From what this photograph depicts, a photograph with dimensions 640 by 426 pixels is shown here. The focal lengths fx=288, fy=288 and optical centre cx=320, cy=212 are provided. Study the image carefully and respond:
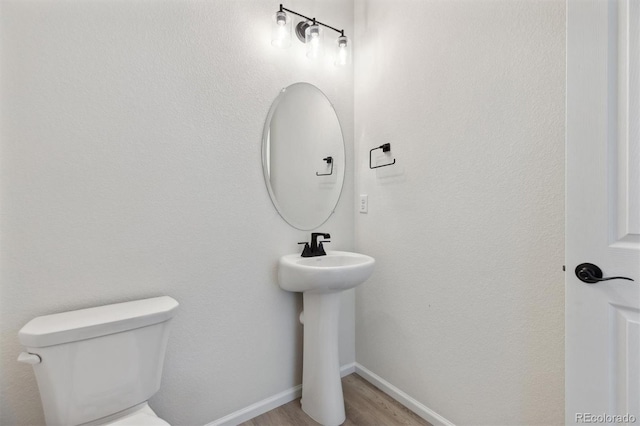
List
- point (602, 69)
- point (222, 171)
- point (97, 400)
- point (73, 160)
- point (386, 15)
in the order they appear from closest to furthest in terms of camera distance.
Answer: point (602, 69) → point (97, 400) → point (73, 160) → point (222, 171) → point (386, 15)

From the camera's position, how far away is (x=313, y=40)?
1.63 m

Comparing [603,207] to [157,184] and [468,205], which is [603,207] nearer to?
[468,205]

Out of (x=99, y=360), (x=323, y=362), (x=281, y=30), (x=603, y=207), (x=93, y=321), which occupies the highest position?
(x=281, y=30)

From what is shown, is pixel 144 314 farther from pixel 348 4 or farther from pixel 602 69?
pixel 348 4

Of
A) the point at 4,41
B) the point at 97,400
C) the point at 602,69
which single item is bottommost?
the point at 97,400

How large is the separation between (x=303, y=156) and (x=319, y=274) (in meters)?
0.74

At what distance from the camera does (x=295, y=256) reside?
1632 mm

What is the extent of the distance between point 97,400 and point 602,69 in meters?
1.92

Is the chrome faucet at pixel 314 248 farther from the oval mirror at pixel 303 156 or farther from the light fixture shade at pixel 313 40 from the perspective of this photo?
the light fixture shade at pixel 313 40

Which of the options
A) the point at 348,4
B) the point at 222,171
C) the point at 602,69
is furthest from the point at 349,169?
the point at 602,69

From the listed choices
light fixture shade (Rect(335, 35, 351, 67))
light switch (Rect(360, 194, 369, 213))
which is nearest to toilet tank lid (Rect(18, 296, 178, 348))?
light switch (Rect(360, 194, 369, 213))

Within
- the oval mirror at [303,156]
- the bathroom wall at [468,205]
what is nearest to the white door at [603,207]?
the bathroom wall at [468,205]

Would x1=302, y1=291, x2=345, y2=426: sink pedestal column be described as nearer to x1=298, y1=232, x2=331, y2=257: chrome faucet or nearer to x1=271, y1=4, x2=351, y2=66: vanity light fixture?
x1=298, y1=232, x2=331, y2=257: chrome faucet

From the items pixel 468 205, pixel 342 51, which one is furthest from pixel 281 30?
pixel 468 205
